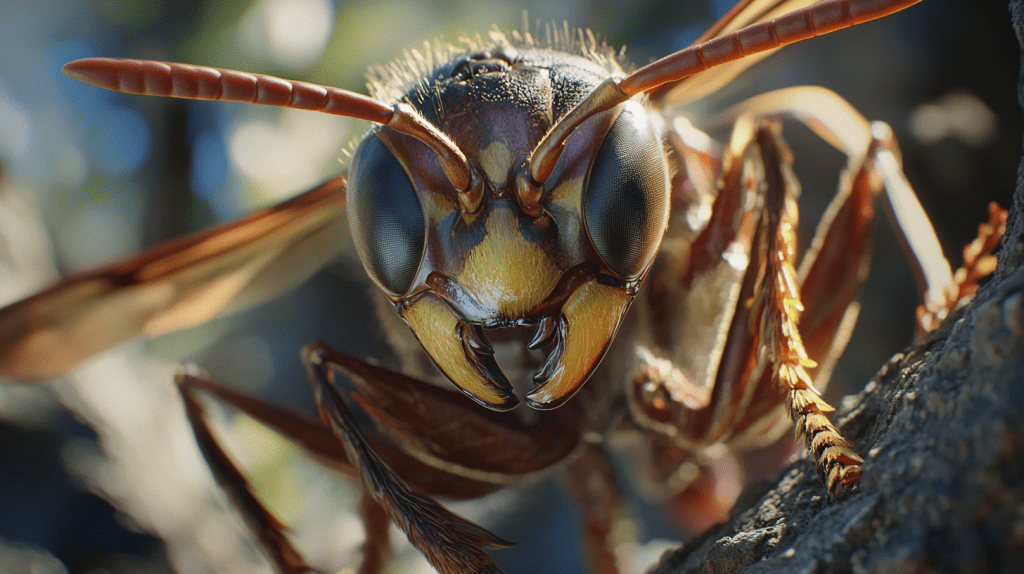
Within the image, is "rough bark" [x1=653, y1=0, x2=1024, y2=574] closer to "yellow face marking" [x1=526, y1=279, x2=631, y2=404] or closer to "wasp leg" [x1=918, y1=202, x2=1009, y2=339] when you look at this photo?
"yellow face marking" [x1=526, y1=279, x2=631, y2=404]

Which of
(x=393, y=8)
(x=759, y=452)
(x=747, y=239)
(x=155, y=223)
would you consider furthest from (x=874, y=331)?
(x=155, y=223)

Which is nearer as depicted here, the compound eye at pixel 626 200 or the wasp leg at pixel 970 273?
the compound eye at pixel 626 200

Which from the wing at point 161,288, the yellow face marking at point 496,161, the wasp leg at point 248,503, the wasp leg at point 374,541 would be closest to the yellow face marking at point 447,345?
the yellow face marking at point 496,161

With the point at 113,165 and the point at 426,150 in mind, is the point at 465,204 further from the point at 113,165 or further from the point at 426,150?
the point at 113,165

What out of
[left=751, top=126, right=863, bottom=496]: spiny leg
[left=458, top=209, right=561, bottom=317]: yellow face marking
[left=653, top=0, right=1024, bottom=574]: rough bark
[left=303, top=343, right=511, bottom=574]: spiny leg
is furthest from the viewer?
[left=303, top=343, right=511, bottom=574]: spiny leg

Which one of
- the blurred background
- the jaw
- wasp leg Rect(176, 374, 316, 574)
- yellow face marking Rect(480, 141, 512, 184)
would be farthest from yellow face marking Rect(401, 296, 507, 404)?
the blurred background

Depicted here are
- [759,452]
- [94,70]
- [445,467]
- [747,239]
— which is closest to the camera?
[94,70]

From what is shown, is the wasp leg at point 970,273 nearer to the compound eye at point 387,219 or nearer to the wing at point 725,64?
the wing at point 725,64
